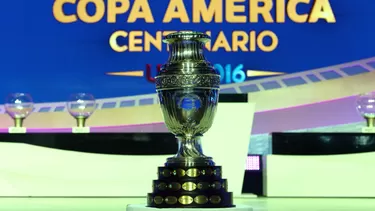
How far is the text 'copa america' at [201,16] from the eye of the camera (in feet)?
23.5

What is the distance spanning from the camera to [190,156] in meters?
3.56

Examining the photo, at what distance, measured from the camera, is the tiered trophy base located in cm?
343

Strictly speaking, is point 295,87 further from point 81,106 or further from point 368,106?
point 81,106

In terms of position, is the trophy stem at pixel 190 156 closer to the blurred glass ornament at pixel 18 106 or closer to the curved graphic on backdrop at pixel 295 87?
the blurred glass ornament at pixel 18 106

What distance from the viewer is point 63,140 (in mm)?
5703

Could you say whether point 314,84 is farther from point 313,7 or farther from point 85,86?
point 85,86

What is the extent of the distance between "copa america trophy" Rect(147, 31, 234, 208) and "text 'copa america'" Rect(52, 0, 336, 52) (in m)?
3.63

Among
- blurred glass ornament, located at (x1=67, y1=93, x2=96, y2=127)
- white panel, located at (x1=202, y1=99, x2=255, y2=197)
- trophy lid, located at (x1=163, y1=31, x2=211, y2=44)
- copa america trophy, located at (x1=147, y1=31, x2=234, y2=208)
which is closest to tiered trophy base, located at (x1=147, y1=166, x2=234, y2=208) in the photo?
copa america trophy, located at (x1=147, y1=31, x2=234, y2=208)

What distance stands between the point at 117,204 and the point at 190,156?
56.8 inches

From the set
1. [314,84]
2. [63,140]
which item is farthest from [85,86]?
[314,84]

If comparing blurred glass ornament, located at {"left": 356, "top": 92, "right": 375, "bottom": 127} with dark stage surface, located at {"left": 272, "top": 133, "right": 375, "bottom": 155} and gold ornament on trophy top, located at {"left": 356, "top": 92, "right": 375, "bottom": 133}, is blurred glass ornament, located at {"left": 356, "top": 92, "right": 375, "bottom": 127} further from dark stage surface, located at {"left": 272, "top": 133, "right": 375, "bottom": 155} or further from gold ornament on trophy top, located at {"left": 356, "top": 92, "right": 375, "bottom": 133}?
dark stage surface, located at {"left": 272, "top": 133, "right": 375, "bottom": 155}

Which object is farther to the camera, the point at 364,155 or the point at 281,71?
the point at 281,71

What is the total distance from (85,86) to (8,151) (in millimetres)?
1573

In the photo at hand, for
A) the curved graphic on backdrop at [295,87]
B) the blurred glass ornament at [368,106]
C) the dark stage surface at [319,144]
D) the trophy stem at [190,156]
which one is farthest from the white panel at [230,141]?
the trophy stem at [190,156]
